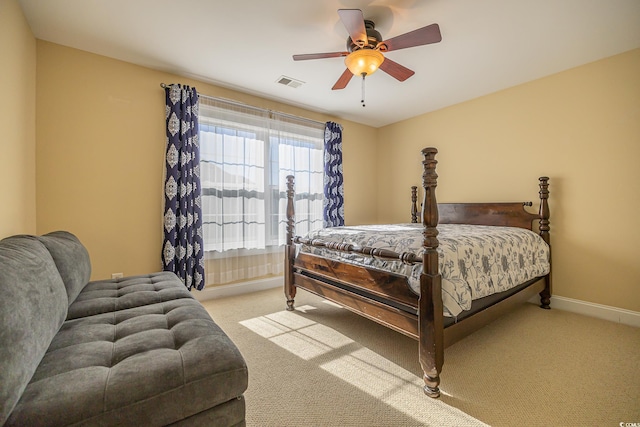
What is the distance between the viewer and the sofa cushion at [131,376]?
0.79 m

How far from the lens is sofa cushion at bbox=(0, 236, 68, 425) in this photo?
0.73m

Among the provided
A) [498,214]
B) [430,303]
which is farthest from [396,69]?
[498,214]

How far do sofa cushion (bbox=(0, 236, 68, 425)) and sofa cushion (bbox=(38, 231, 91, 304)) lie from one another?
22 centimetres

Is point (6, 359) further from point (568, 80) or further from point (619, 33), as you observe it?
point (568, 80)

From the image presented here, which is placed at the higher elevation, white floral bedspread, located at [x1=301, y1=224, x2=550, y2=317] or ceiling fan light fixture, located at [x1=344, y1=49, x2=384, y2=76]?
ceiling fan light fixture, located at [x1=344, y1=49, x2=384, y2=76]

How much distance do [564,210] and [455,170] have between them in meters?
1.30

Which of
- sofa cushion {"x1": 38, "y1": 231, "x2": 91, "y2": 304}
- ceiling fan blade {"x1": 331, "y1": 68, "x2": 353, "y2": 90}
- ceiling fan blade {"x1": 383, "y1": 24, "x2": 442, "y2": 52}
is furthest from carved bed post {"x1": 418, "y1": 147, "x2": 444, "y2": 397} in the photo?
sofa cushion {"x1": 38, "y1": 231, "x2": 91, "y2": 304}

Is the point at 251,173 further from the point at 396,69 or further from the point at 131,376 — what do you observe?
the point at 131,376

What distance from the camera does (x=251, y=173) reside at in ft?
11.5

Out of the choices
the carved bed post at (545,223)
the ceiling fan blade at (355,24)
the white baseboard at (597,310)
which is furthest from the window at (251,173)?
the white baseboard at (597,310)

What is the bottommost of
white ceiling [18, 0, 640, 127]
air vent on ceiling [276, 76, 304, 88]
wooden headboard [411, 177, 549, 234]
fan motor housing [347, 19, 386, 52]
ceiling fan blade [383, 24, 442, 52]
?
wooden headboard [411, 177, 549, 234]

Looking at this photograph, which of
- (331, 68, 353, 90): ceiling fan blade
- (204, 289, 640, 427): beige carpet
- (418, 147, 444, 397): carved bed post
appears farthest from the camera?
(331, 68, 353, 90): ceiling fan blade

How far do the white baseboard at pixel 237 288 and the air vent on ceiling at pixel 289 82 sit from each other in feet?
8.12

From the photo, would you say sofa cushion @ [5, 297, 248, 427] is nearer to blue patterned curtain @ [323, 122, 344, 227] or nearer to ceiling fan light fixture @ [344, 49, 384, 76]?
ceiling fan light fixture @ [344, 49, 384, 76]
